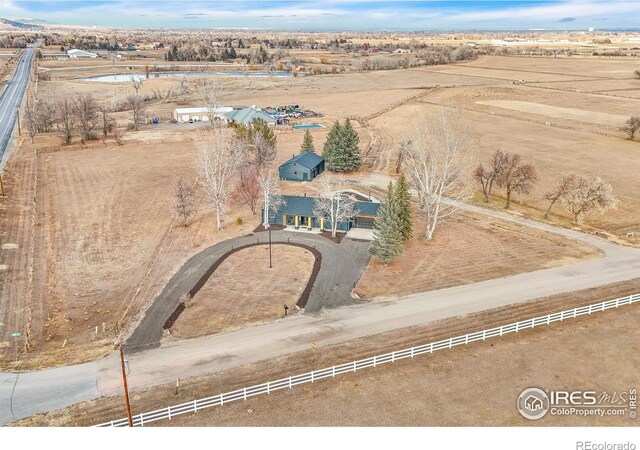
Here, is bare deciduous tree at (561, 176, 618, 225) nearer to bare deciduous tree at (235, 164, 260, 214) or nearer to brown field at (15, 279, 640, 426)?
brown field at (15, 279, 640, 426)

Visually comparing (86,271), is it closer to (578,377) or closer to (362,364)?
(362,364)

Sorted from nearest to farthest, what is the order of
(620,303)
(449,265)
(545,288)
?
(620,303) → (545,288) → (449,265)

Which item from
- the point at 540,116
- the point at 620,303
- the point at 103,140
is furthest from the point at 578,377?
the point at 540,116

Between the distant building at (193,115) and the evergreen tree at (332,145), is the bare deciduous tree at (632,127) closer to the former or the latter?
the evergreen tree at (332,145)
